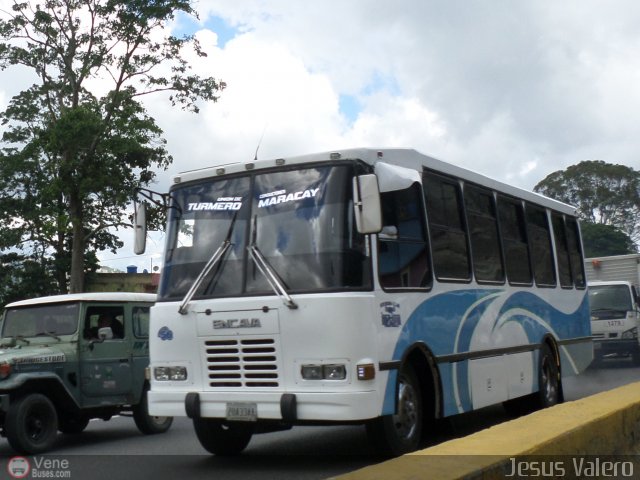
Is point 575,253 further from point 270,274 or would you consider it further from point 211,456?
point 270,274

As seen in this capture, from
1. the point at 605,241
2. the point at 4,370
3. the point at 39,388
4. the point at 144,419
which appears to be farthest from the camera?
the point at 605,241

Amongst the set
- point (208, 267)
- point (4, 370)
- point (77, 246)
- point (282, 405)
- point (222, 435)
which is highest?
point (77, 246)

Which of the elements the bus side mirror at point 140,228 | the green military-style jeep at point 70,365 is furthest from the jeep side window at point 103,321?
the bus side mirror at point 140,228

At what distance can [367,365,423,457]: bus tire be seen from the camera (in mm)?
8586

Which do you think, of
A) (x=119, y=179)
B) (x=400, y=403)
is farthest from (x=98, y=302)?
(x=119, y=179)

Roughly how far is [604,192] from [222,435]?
69476 mm

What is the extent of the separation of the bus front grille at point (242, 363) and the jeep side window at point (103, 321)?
377 cm

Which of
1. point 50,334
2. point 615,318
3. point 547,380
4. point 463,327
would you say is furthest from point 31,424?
point 615,318

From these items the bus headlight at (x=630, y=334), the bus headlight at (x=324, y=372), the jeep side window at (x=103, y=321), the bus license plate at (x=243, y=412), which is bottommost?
the bus license plate at (x=243, y=412)

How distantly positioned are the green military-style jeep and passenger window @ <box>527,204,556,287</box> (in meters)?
5.41

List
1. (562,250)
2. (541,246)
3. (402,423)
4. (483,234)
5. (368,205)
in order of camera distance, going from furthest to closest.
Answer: (562,250), (541,246), (483,234), (402,423), (368,205)

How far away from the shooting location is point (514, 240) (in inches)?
492

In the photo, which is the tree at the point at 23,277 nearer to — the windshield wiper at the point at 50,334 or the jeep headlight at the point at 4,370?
the windshield wiper at the point at 50,334

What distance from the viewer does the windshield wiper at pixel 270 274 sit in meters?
8.44
